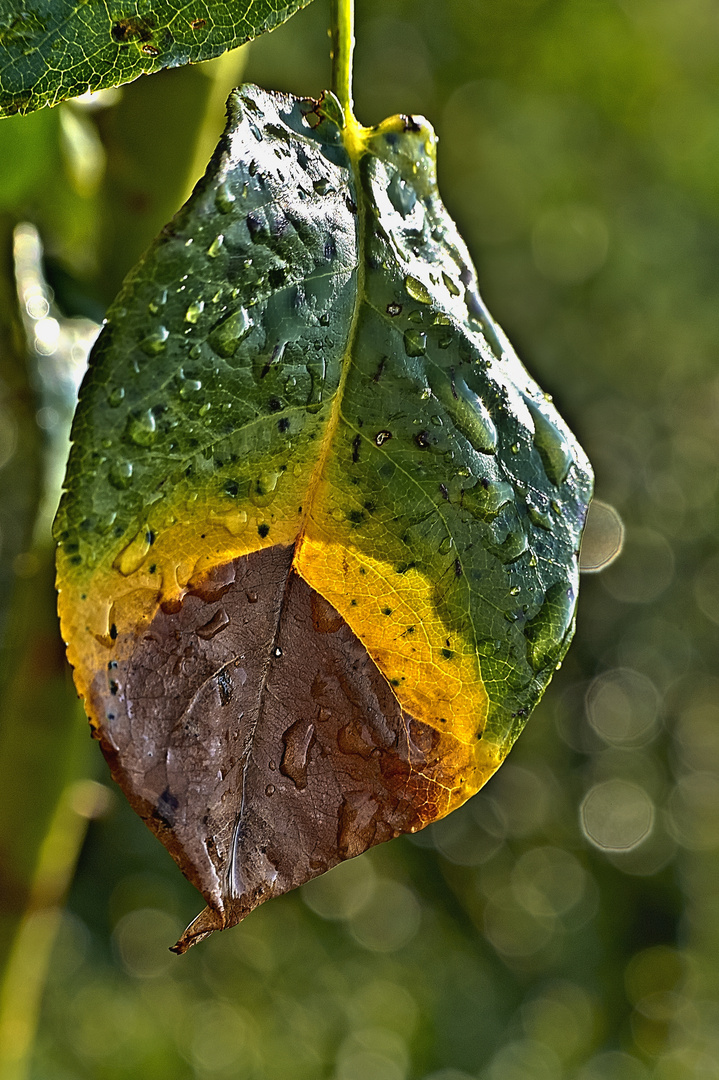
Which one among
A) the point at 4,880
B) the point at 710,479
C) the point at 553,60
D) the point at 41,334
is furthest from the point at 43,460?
the point at 710,479

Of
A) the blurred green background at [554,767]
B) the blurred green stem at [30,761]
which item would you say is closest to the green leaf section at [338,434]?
the blurred green stem at [30,761]

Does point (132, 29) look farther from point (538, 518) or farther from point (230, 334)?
point (538, 518)

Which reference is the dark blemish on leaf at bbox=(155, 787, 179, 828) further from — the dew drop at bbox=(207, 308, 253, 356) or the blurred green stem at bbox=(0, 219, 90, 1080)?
the blurred green stem at bbox=(0, 219, 90, 1080)

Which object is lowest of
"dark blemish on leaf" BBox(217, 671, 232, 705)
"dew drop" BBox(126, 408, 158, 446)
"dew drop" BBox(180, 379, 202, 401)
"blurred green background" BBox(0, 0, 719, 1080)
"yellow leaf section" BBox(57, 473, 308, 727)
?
"blurred green background" BBox(0, 0, 719, 1080)

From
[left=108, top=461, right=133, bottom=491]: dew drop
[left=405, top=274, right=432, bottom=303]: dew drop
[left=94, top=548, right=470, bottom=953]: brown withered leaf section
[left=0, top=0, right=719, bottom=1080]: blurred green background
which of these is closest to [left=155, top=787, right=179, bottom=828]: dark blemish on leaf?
[left=94, top=548, right=470, bottom=953]: brown withered leaf section

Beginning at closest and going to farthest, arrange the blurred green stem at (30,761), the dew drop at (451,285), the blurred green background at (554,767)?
1. the dew drop at (451,285)
2. the blurred green stem at (30,761)
3. the blurred green background at (554,767)

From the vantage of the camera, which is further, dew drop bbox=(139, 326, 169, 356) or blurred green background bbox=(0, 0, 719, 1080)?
blurred green background bbox=(0, 0, 719, 1080)

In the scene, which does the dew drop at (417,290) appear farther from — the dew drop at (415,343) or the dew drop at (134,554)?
the dew drop at (134,554)

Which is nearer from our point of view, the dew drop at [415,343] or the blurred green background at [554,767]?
the dew drop at [415,343]
